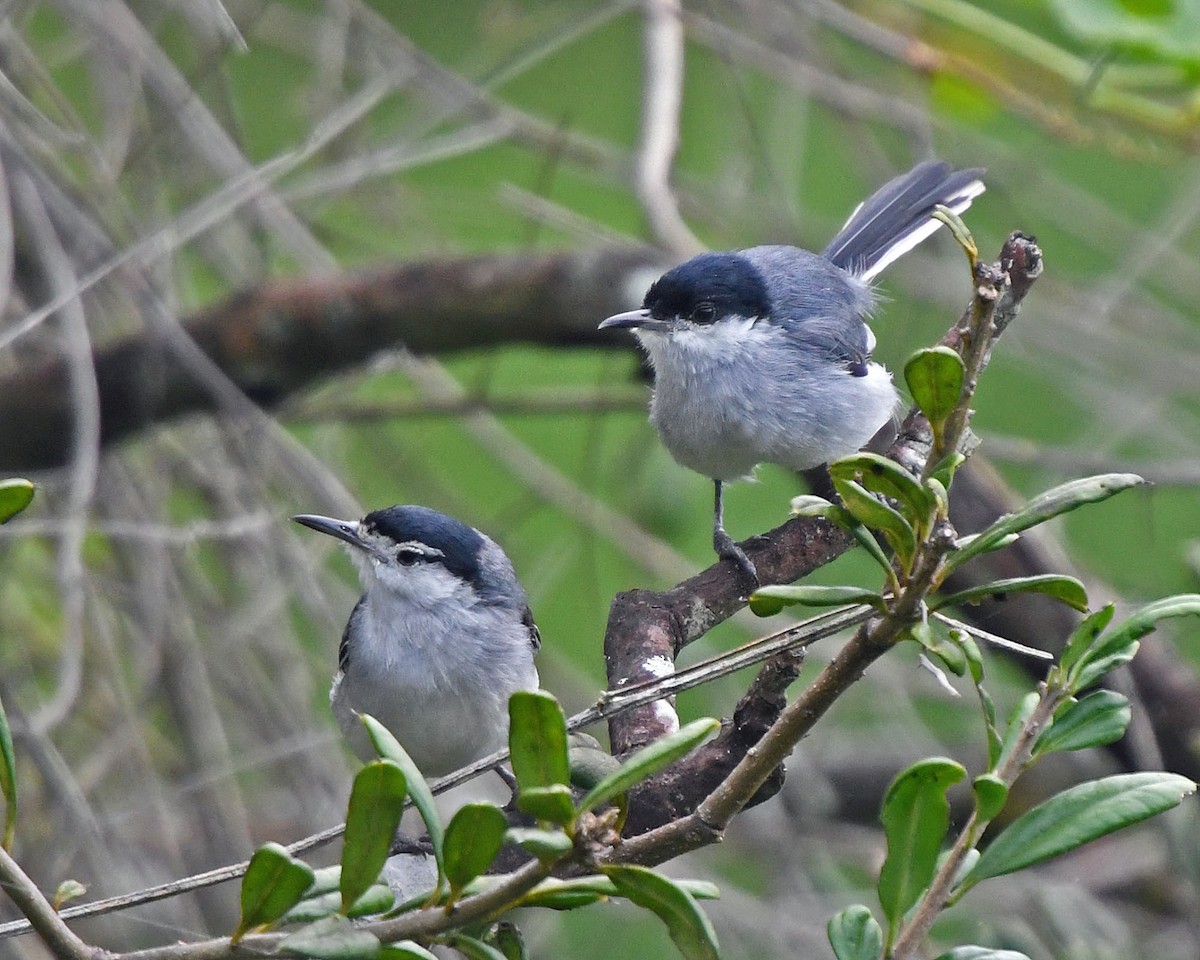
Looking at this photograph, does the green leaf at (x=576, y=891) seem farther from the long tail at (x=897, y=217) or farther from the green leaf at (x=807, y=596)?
the long tail at (x=897, y=217)

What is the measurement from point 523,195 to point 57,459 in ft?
4.82

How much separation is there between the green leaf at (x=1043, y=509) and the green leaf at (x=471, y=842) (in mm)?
411

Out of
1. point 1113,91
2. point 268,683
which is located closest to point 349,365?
point 268,683

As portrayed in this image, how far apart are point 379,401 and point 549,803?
145 inches

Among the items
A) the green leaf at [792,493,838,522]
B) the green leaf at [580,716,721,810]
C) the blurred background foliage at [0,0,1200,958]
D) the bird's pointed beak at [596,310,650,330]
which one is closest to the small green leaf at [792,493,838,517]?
the green leaf at [792,493,838,522]

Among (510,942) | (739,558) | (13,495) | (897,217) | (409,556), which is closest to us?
(13,495)

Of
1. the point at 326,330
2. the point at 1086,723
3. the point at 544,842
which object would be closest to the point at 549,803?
the point at 544,842

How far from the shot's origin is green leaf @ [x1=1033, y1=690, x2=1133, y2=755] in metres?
1.19

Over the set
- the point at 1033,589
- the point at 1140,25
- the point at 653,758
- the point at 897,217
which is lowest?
the point at 653,758

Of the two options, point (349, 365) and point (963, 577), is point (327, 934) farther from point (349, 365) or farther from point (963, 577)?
point (349, 365)

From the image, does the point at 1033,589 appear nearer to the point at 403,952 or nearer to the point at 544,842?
the point at 544,842

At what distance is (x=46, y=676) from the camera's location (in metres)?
4.18

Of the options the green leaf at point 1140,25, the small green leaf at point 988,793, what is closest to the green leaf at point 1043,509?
the small green leaf at point 988,793

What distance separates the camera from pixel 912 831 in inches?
46.5
